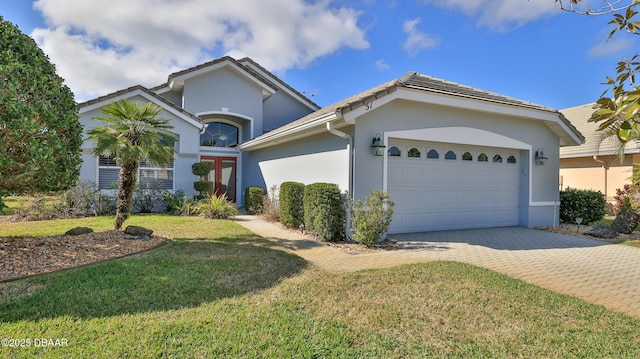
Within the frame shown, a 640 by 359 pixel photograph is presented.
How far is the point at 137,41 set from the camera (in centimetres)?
1445

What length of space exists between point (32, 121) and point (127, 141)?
261 centimetres

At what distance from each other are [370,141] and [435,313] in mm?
5653

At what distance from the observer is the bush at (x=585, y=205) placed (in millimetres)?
13438

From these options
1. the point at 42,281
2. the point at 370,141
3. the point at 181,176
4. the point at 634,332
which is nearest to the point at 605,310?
the point at 634,332

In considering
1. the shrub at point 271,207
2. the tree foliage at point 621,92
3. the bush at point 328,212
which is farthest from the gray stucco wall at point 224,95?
the tree foliage at point 621,92

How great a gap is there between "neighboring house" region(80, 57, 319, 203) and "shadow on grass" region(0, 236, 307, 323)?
9.46m

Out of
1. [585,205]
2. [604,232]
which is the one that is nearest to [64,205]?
[604,232]

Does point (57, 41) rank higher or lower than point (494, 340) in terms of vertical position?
higher

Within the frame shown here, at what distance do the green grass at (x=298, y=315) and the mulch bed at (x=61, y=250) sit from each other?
61 centimetres

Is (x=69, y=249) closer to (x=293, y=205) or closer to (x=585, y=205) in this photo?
(x=293, y=205)

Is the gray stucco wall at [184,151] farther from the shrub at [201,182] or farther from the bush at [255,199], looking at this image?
the bush at [255,199]

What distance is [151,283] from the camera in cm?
561

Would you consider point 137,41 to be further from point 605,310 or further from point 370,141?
point 605,310

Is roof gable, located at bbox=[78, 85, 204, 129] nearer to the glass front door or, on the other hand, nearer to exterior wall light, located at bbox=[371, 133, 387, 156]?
the glass front door
